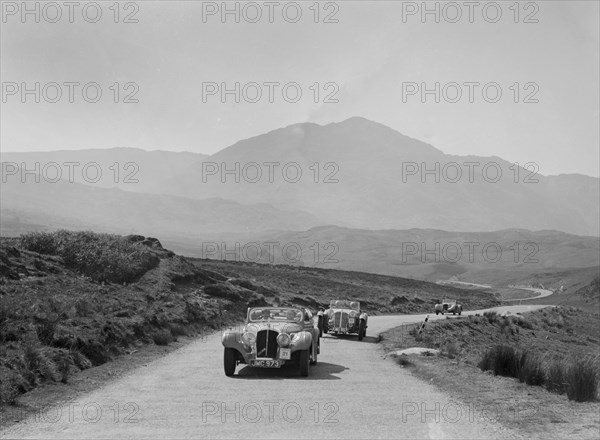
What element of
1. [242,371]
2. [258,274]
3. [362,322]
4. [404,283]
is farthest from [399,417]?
[404,283]

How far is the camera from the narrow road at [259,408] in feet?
34.2

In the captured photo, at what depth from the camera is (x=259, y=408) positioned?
12.4m

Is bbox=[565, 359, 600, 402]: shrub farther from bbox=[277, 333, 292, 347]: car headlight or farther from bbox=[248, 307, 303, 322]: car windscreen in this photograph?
bbox=[248, 307, 303, 322]: car windscreen

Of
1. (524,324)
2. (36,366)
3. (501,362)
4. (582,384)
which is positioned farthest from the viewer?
(524,324)

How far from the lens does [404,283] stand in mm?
101562

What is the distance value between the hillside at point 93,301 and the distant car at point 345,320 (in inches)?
246

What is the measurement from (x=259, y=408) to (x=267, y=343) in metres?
4.37

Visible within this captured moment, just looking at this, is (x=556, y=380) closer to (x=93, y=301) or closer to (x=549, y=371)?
(x=549, y=371)

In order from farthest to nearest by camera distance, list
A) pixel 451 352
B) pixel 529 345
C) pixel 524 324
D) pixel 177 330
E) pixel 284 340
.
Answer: pixel 524 324, pixel 529 345, pixel 177 330, pixel 451 352, pixel 284 340

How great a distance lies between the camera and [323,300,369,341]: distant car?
29.4 meters

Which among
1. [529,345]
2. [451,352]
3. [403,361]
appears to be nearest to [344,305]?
[451,352]

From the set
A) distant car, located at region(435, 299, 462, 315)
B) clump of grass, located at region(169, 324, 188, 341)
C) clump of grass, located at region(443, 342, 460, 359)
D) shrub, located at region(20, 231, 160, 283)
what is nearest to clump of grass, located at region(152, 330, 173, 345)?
clump of grass, located at region(169, 324, 188, 341)

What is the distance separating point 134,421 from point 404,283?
9291cm

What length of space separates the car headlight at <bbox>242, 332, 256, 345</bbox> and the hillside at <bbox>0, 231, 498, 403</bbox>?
4.59m
